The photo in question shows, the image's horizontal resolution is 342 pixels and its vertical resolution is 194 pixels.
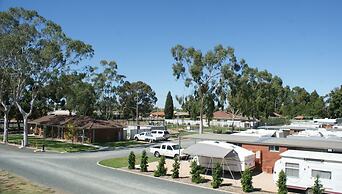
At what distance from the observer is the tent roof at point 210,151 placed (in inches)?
1020

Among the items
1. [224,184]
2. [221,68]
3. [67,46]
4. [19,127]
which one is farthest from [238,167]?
[19,127]

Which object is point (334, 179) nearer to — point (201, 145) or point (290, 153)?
point (290, 153)

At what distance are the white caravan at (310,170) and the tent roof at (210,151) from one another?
162 inches

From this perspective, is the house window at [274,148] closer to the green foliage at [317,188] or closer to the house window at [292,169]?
the house window at [292,169]

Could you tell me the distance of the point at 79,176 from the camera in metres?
25.9

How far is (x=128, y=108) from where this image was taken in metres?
118

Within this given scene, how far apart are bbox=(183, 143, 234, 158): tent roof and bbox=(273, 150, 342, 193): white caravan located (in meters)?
4.11

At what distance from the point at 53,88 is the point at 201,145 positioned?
2625 cm

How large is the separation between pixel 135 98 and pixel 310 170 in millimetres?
102024

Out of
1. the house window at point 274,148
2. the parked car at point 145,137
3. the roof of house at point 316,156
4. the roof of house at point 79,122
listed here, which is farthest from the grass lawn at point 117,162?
the parked car at point 145,137

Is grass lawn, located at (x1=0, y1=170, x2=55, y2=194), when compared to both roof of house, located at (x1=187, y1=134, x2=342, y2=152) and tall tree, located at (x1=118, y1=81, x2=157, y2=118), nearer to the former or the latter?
roof of house, located at (x1=187, y1=134, x2=342, y2=152)

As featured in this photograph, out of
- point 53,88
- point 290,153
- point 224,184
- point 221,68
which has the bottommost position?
point 224,184

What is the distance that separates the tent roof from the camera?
25.9 metres

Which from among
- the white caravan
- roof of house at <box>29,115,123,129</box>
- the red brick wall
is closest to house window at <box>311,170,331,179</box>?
the white caravan
